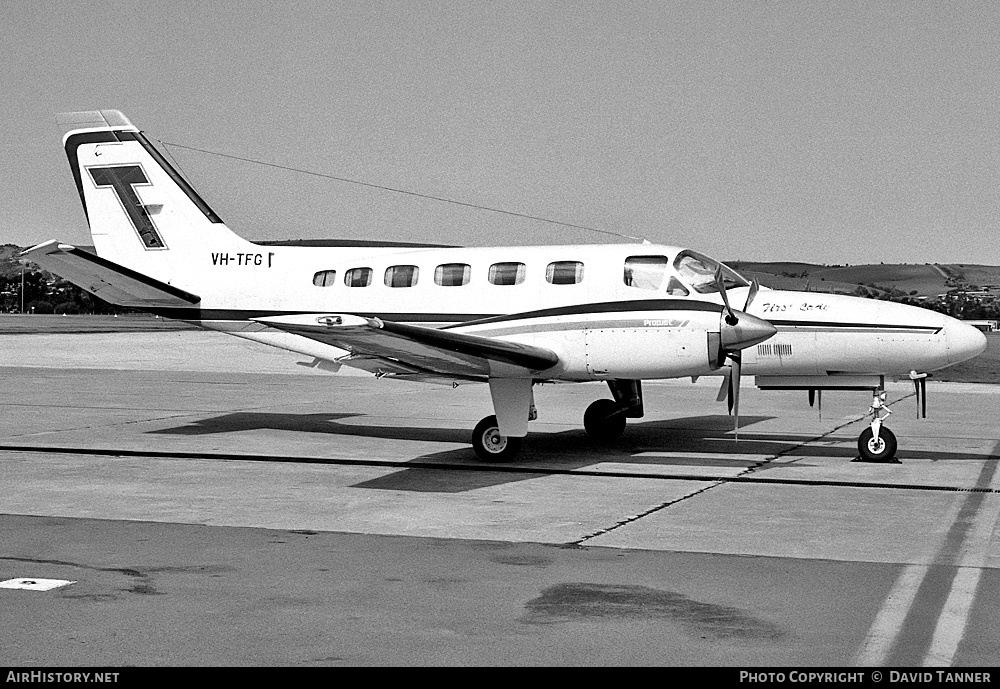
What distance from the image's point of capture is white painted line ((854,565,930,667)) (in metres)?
6.09

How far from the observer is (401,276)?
17.2m

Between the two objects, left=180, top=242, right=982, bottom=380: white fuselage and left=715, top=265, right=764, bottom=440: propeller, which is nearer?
left=715, top=265, right=764, bottom=440: propeller

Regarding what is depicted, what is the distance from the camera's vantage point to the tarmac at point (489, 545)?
20.9ft

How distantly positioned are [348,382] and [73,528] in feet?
66.6

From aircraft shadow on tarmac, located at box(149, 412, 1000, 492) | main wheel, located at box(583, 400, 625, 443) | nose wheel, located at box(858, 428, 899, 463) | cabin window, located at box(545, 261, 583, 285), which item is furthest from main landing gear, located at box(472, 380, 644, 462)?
nose wheel, located at box(858, 428, 899, 463)

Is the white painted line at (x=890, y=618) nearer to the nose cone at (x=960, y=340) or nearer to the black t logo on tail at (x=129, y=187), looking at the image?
the nose cone at (x=960, y=340)

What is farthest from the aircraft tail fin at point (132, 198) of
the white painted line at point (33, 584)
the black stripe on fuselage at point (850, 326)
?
the white painted line at point (33, 584)

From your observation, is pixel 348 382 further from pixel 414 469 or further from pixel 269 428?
pixel 414 469

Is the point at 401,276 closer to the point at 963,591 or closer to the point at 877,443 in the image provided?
the point at 877,443

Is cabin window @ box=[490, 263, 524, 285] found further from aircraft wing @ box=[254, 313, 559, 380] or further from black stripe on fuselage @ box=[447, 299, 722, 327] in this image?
aircraft wing @ box=[254, 313, 559, 380]

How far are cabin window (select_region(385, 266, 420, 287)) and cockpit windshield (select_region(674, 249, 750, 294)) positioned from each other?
4131mm

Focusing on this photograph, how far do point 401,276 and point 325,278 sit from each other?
1437 millimetres

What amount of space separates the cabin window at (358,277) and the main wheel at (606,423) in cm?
405

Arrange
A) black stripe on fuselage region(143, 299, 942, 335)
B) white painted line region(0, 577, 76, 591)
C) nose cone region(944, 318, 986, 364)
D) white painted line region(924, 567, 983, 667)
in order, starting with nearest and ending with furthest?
white painted line region(924, 567, 983, 667) → white painted line region(0, 577, 76, 591) → nose cone region(944, 318, 986, 364) → black stripe on fuselage region(143, 299, 942, 335)
